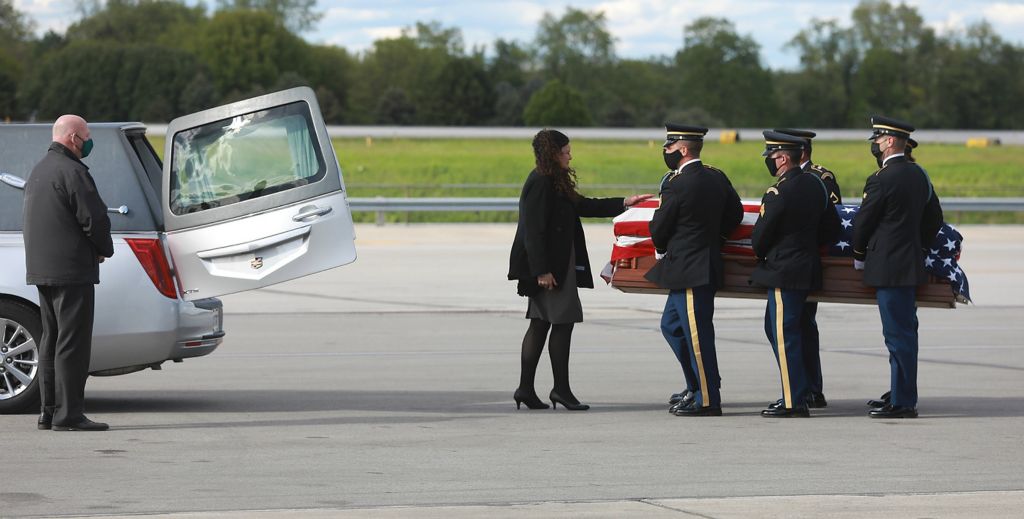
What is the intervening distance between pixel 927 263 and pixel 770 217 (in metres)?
1.06

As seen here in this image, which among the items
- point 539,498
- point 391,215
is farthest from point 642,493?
point 391,215

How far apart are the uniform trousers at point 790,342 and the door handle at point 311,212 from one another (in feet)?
9.32

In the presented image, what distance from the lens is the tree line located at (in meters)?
107

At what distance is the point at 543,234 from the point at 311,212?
1569mm

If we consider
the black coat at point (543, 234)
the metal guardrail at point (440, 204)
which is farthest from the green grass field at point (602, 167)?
the black coat at point (543, 234)

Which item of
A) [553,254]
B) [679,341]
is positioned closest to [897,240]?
[679,341]

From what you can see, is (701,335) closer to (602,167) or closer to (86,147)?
(86,147)

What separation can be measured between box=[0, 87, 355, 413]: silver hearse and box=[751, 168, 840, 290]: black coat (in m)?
2.57

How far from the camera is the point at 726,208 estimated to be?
991cm

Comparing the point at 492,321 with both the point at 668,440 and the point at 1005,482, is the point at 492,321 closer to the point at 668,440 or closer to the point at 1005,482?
the point at 668,440

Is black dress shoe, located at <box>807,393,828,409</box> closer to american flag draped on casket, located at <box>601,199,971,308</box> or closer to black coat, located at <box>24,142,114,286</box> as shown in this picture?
american flag draped on casket, located at <box>601,199,971,308</box>

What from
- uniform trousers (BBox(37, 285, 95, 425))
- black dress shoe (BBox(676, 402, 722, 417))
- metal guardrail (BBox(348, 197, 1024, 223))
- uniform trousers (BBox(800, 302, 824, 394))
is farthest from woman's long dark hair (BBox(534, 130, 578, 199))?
metal guardrail (BBox(348, 197, 1024, 223))

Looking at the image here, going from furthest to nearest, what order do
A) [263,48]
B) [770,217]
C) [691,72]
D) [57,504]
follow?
[691,72] → [263,48] → [770,217] → [57,504]

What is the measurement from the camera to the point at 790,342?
981cm
